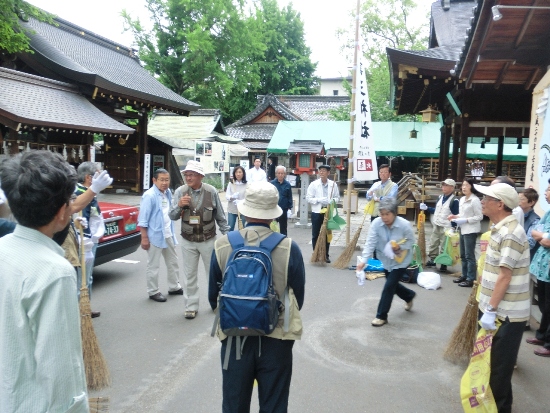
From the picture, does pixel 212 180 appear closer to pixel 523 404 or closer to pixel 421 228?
pixel 421 228

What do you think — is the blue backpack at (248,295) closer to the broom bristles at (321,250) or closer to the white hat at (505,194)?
the white hat at (505,194)

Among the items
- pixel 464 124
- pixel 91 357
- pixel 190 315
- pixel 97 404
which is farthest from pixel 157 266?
pixel 464 124

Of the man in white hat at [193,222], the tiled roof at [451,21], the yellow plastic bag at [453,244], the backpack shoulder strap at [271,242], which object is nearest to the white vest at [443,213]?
the yellow plastic bag at [453,244]

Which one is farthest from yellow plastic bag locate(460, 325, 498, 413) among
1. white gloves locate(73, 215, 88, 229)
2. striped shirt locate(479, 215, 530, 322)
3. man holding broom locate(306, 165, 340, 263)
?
man holding broom locate(306, 165, 340, 263)

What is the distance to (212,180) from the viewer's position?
21938 mm

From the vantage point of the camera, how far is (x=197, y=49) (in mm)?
25547

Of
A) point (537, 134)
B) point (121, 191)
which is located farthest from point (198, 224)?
point (121, 191)

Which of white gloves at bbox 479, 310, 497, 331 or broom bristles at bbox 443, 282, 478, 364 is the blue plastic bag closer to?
broom bristles at bbox 443, 282, 478, 364

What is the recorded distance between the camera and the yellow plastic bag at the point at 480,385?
287 centimetres

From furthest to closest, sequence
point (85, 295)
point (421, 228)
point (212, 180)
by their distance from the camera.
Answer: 1. point (212, 180)
2. point (421, 228)
3. point (85, 295)

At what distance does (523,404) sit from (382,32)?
28406mm

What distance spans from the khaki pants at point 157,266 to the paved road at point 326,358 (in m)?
0.21

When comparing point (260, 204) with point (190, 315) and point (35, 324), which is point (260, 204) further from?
point (190, 315)

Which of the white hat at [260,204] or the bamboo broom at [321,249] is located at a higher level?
the white hat at [260,204]
